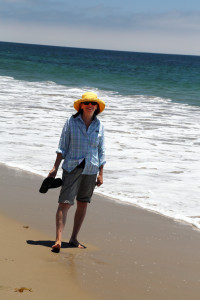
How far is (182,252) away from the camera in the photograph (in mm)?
5008

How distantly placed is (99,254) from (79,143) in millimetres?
987

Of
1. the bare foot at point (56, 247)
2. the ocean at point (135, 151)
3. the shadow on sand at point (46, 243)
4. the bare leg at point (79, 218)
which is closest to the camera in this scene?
the bare foot at point (56, 247)

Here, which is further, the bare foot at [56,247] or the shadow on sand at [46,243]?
the shadow on sand at [46,243]

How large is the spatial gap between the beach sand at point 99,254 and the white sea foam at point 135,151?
660mm

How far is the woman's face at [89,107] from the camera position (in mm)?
4621

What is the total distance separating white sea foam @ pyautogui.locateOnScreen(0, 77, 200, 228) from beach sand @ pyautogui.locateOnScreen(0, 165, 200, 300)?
2.16 ft

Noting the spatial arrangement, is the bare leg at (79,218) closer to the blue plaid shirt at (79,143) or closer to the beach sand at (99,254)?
the beach sand at (99,254)

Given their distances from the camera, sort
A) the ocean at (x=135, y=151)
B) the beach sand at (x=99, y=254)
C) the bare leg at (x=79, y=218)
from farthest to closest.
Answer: the ocean at (x=135, y=151), the bare leg at (x=79, y=218), the beach sand at (x=99, y=254)

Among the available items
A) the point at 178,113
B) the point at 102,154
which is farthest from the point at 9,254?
the point at 178,113

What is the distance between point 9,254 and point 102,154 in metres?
1.21

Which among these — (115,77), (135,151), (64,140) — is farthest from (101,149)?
(115,77)

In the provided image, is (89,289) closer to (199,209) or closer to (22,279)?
(22,279)

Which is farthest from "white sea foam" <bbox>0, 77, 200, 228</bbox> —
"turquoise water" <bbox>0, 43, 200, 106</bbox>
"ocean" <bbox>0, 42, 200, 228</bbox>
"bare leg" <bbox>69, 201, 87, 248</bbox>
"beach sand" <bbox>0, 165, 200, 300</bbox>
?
"turquoise water" <bbox>0, 43, 200, 106</bbox>

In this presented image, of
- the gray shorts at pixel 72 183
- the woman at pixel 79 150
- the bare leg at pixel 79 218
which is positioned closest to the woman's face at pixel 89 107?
the woman at pixel 79 150
